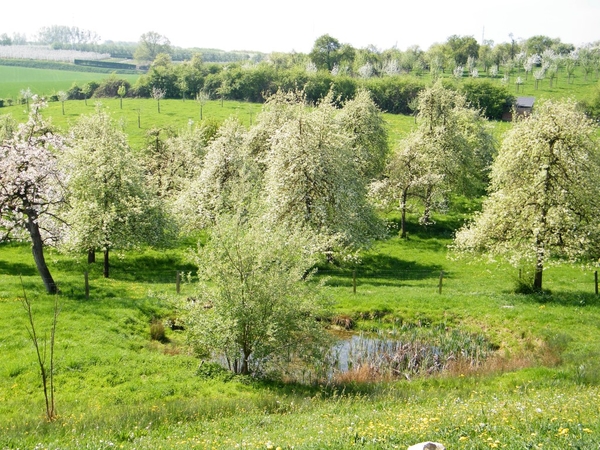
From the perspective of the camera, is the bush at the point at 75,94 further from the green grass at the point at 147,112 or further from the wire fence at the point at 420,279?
the wire fence at the point at 420,279

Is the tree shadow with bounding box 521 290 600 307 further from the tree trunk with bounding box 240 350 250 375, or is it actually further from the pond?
the tree trunk with bounding box 240 350 250 375

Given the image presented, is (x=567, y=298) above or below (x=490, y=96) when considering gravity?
below

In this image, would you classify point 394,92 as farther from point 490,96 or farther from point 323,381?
point 323,381

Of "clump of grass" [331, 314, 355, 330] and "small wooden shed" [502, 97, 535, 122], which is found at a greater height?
"small wooden shed" [502, 97, 535, 122]

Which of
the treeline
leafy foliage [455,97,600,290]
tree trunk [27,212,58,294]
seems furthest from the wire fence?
the treeline

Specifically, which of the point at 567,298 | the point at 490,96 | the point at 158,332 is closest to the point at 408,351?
the point at 567,298

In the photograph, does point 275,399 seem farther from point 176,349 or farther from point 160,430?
point 176,349

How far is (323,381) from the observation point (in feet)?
76.0

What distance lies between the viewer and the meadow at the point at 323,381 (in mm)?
13586

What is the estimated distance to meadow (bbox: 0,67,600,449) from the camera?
13586 millimetres

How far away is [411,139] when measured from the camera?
184ft

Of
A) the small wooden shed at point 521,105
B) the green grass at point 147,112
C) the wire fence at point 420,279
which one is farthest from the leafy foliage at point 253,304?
the small wooden shed at point 521,105

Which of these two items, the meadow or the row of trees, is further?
the row of trees

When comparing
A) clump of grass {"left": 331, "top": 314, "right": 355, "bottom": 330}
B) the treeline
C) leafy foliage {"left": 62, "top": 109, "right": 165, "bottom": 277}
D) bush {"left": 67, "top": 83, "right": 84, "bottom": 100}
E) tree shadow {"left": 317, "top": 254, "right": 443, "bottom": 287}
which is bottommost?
clump of grass {"left": 331, "top": 314, "right": 355, "bottom": 330}
